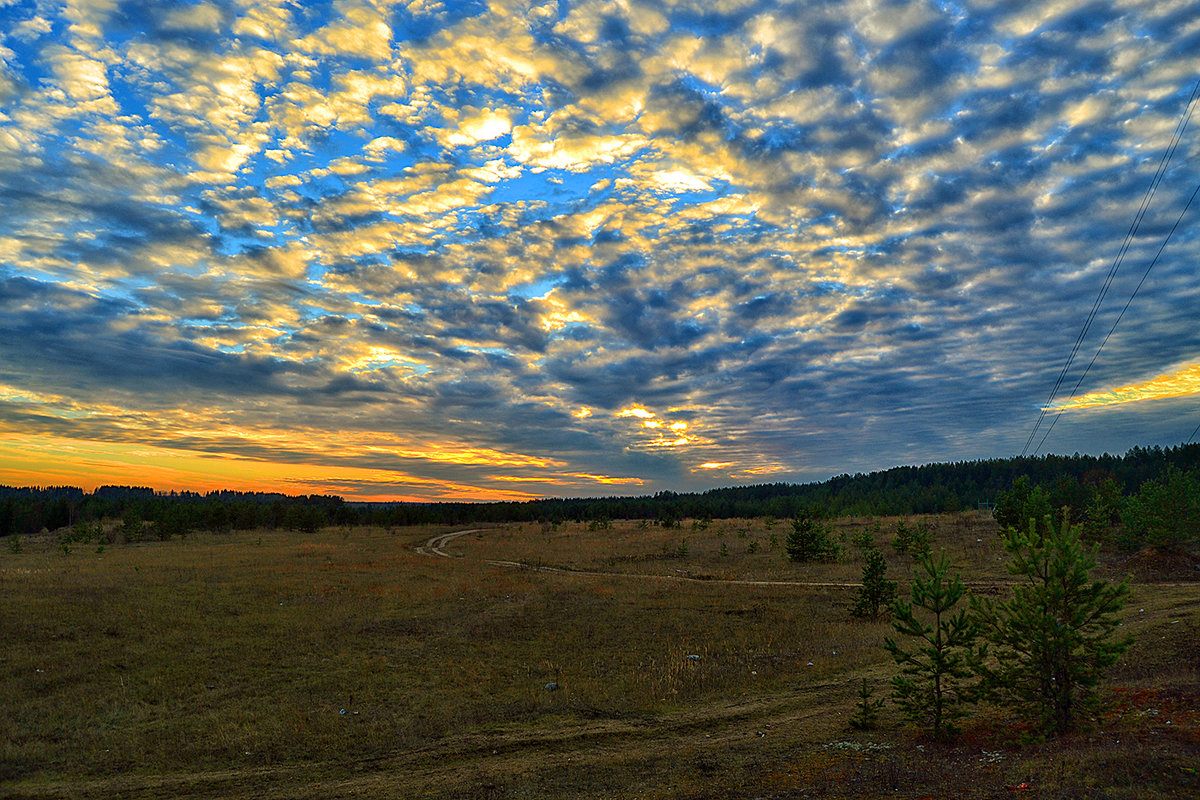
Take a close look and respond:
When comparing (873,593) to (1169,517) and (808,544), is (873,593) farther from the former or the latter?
(1169,517)

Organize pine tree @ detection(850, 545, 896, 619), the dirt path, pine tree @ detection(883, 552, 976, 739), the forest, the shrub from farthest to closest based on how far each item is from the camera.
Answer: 1. the forest
2. the shrub
3. the dirt path
4. pine tree @ detection(850, 545, 896, 619)
5. pine tree @ detection(883, 552, 976, 739)

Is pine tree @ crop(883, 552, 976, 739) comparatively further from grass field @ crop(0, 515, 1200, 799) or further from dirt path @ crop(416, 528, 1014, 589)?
dirt path @ crop(416, 528, 1014, 589)

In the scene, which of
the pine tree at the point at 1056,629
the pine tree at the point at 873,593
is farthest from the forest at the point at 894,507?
the pine tree at the point at 1056,629

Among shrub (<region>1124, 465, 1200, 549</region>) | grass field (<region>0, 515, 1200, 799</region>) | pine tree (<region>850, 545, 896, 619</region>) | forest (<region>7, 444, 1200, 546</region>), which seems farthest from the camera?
forest (<region>7, 444, 1200, 546</region>)

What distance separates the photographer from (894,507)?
383 feet

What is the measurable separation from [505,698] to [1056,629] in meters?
14.0

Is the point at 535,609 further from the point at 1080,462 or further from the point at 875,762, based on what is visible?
the point at 1080,462

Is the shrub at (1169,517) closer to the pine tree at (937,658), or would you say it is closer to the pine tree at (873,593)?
the pine tree at (873,593)

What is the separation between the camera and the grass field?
1069 cm

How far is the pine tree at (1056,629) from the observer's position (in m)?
10.8

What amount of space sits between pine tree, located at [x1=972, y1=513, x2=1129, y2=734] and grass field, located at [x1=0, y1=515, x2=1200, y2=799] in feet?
2.37

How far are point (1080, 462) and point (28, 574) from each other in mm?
203137

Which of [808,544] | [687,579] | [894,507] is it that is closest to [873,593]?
[687,579]

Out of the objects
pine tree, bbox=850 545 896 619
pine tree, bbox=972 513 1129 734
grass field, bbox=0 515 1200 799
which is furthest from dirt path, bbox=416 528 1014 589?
pine tree, bbox=972 513 1129 734
